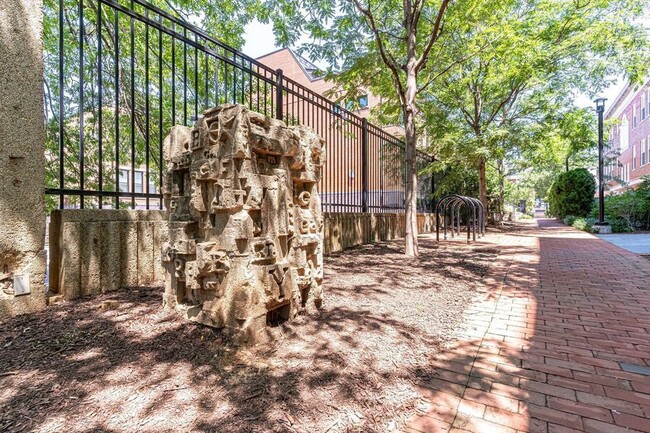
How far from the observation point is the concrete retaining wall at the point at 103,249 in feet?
9.44

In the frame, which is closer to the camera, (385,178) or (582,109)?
(385,178)

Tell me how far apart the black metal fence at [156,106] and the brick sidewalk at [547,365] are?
3.71 meters

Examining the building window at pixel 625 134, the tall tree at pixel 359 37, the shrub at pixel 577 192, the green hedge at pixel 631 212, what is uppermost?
the building window at pixel 625 134

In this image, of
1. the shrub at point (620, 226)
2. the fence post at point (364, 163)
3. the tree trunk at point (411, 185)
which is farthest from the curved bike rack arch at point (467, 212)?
the shrub at point (620, 226)

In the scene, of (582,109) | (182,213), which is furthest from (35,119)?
(582,109)

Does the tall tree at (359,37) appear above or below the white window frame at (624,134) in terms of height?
below

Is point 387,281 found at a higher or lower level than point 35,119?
lower

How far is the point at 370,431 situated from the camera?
1546 mm

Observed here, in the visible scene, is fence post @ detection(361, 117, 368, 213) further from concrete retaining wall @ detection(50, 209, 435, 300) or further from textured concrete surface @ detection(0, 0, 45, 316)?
textured concrete surface @ detection(0, 0, 45, 316)

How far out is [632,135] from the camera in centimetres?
2775

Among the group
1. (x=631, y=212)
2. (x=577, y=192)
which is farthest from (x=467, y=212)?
(x=577, y=192)

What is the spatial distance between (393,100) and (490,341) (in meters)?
7.19

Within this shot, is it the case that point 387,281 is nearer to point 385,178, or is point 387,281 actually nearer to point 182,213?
point 182,213

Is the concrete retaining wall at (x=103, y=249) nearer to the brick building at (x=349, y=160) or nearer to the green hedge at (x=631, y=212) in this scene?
the brick building at (x=349, y=160)
